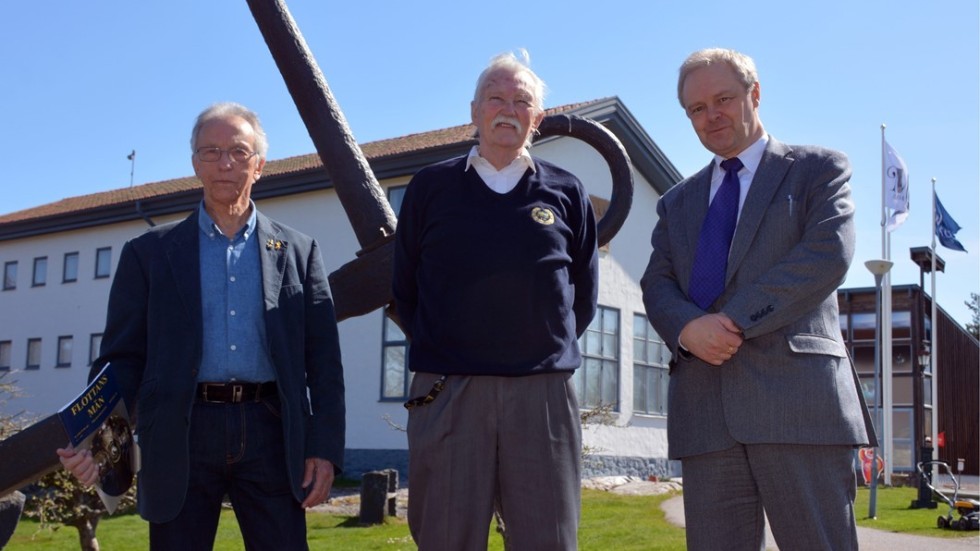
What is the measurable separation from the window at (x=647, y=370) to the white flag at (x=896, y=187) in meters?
6.05

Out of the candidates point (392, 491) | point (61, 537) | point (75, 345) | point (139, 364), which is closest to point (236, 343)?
point (139, 364)

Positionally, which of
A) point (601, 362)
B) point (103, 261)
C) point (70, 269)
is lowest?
point (601, 362)

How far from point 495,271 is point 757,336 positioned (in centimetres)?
86

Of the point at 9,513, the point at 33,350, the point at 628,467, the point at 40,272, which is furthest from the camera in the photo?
the point at 40,272

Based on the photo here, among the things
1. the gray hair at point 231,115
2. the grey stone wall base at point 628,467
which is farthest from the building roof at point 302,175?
the gray hair at point 231,115

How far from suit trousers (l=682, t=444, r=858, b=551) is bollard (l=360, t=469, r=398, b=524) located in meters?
10.4

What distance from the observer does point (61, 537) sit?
13758mm

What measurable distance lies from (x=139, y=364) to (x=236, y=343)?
34 centimetres

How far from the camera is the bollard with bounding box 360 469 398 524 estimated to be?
13.4m

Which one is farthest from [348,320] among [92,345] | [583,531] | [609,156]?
[609,156]

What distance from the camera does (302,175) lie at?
22328 mm

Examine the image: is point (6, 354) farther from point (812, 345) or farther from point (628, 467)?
point (812, 345)

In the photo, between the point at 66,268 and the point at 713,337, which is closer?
the point at 713,337

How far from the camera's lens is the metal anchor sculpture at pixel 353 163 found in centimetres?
435
